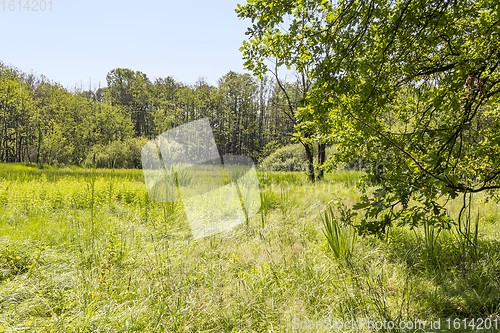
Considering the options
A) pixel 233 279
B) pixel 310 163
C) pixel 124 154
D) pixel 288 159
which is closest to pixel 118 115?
pixel 124 154

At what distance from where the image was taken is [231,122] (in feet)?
115

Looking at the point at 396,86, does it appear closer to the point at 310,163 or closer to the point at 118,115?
the point at 310,163

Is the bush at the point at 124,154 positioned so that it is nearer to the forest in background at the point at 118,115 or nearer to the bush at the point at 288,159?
the forest in background at the point at 118,115

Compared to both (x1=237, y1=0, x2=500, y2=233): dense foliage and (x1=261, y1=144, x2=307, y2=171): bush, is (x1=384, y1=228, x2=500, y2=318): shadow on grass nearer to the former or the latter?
(x1=237, y1=0, x2=500, y2=233): dense foliage

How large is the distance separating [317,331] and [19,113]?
3699 cm

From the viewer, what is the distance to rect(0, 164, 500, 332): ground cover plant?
1.65 meters

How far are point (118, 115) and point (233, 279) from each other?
3397 cm

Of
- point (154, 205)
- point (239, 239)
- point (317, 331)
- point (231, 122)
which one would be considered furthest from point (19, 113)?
point (317, 331)

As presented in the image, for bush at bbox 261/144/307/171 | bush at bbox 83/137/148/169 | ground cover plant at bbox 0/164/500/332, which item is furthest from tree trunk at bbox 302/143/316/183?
bush at bbox 83/137/148/169

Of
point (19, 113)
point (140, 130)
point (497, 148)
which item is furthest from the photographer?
point (140, 130)

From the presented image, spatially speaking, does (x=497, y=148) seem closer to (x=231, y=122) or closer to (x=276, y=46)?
(x=276, y=46)

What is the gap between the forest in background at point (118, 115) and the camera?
24.1 m

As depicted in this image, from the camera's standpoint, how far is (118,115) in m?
30.2

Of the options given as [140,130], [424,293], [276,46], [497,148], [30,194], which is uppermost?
[140,130]
